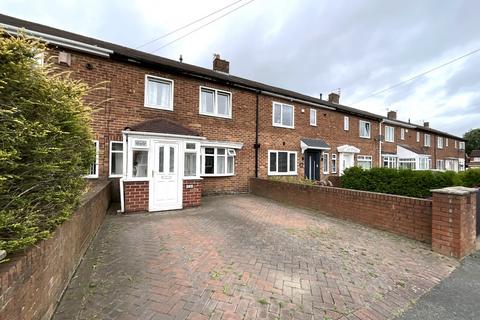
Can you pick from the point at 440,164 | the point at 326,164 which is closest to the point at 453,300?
the point at 326,164

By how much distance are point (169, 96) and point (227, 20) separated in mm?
4038

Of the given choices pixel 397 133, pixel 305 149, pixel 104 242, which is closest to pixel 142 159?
pixel 104 242

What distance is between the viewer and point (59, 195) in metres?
2.51

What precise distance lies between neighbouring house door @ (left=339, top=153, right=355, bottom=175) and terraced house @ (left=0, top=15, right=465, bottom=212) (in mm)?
78

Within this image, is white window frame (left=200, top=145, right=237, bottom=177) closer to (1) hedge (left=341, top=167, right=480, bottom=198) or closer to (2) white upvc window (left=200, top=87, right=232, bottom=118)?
(2) white upvc window (left=200, top=87, right=232, bottom=118)

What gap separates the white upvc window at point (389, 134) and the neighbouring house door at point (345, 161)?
7071 mm

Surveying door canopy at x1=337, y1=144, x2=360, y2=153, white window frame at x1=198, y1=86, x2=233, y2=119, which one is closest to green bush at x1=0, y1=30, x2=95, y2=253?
white window frame at x1=198, y1=86, x2=233, y2=119

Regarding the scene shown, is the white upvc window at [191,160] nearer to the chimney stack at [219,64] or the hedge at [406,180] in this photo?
the hedge at [406,180]

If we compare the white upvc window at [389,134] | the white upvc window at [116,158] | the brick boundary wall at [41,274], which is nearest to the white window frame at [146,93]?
the white upvc window at [116,158]

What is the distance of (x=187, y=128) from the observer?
30.8ft

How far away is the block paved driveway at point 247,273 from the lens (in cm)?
269

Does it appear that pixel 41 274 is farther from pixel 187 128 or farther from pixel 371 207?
pixel 187 128

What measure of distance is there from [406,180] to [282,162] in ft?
23.4

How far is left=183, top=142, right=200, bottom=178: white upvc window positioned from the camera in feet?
27.6
